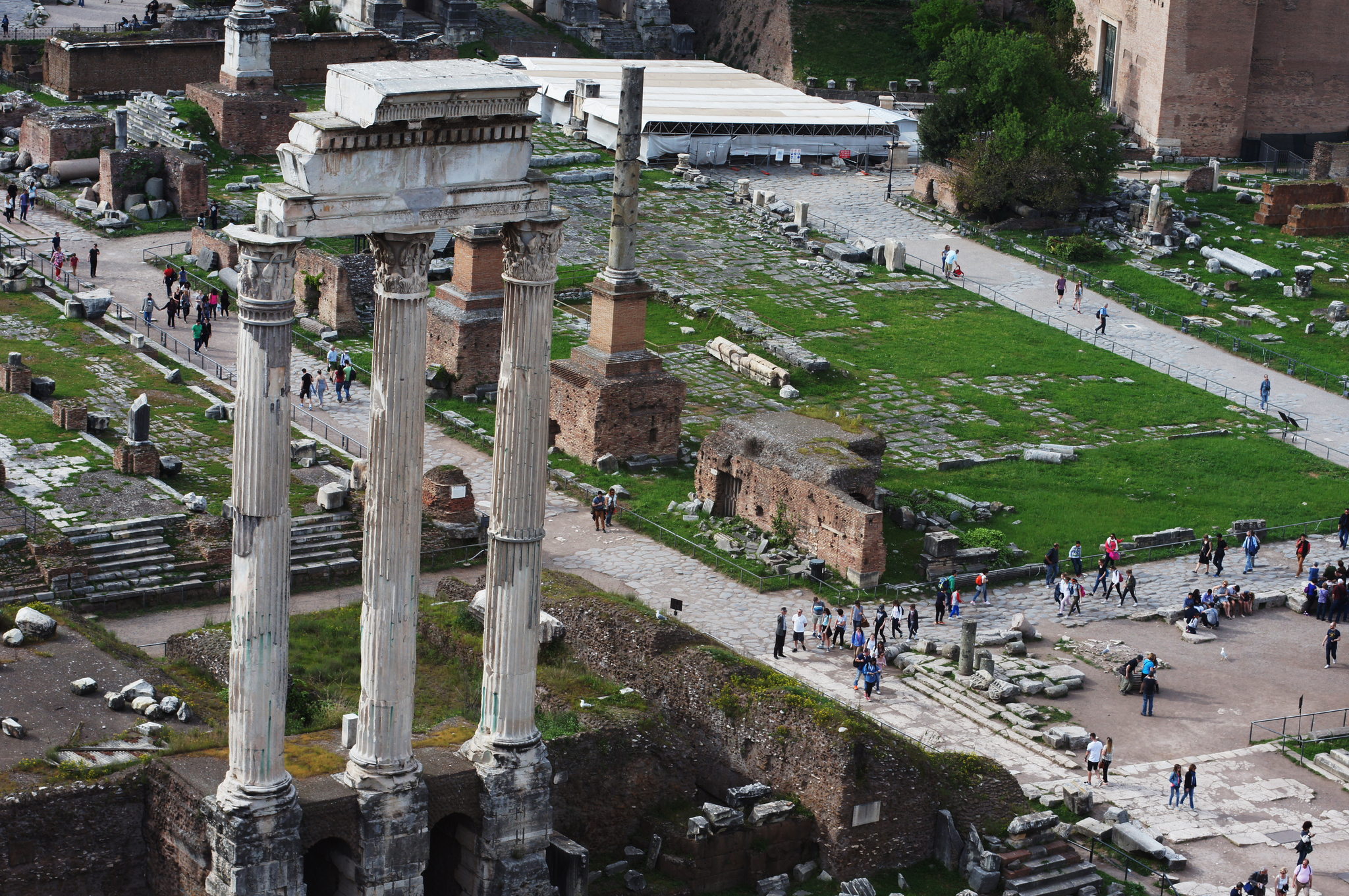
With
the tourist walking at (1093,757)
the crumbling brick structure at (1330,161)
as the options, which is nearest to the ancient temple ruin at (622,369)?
the tourist walking at (1093,757)

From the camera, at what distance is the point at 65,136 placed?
57.3 m

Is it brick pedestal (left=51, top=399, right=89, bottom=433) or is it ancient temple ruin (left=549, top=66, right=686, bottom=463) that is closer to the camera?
brick pedestal (left=51, top=399, right=89, bottom=433)

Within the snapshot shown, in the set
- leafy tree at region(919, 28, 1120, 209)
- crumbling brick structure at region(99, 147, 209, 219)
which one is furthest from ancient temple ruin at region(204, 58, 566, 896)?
leafy tree at region(919, 28, 1120, 209)

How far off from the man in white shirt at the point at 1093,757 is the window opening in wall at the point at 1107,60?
43.6 m

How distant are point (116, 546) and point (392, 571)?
44.4ft

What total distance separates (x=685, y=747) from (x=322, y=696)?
4.51 meters

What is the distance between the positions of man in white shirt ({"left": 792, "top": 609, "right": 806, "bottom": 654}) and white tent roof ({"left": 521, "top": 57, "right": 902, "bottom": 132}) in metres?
29.6

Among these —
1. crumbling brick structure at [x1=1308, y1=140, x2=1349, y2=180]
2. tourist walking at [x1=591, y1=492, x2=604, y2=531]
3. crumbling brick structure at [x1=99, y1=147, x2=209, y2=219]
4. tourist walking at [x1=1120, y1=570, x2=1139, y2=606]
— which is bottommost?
tourist walking at [x1=1120, y1=570, x2=1139, y2=606]

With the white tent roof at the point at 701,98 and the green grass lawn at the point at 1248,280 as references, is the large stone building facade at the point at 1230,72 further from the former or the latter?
the white tent roof at the point at 701,98

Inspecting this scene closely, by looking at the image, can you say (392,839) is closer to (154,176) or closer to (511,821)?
(511,821)

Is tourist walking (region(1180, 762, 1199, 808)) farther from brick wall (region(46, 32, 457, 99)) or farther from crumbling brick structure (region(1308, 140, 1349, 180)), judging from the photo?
crumbling brick structure (region(1308, 140, 1349, 180))

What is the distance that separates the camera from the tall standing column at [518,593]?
23453mm

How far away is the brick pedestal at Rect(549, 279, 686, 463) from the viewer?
41.4 metres

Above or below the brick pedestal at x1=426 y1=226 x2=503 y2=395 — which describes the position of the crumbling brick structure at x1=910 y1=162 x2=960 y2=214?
above
